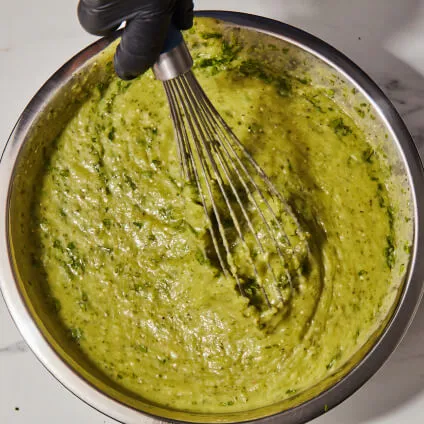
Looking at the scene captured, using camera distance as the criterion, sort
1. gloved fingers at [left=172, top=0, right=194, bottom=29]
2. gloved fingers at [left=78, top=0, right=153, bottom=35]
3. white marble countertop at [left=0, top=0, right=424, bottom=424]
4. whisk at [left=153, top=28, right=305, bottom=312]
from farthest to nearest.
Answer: white marble countertop at [left=0, top=0, right=424, bottom=424]
whisk at [left=153, top=28, right=305, bottom=312]
gloved fingers at [left=172, top=0, right=194, bottom=29]
gloved fingers at [left=78, top=0, right=153, bottom=35]

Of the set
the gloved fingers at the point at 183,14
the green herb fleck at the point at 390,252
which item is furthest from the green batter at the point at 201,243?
the gloved fingers at the point at 183,14

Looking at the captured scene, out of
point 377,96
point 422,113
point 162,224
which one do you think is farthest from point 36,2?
point 422,113

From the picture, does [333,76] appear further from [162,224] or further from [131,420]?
[131,420]

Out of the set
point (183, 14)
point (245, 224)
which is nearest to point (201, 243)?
point (245, 224)

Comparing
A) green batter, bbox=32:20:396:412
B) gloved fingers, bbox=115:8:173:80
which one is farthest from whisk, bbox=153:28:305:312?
gloved fingers, bbox=115:8:173:80

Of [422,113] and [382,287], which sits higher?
[422,113]

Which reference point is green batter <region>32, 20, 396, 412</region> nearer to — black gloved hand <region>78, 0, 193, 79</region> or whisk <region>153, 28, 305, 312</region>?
whisk <region>153, 28, 305, 312</region>

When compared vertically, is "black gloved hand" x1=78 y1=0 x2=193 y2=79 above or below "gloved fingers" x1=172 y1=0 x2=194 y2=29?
below
